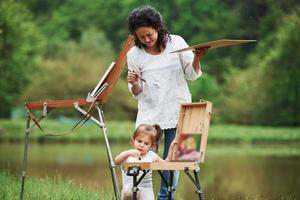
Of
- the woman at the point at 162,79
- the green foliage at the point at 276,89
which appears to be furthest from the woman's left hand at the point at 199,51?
the green foliage at the point at 276,89

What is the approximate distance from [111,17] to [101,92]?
160 feet

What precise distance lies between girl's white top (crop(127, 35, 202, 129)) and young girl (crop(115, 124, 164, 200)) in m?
0.22

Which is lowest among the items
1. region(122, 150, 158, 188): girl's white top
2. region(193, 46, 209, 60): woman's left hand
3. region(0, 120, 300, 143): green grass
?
region(0, 120, 300, 143): green grass

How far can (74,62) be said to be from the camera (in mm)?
40656

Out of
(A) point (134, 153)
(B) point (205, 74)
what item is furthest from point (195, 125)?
(B) point (205, 74)

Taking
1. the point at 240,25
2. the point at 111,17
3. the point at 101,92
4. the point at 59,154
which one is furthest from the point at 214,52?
the point at 101,92

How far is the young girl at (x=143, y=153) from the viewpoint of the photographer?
5.79 metres

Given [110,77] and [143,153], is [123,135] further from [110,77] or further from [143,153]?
[143,153]

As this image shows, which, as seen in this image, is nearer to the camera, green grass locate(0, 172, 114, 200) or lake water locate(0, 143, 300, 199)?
green grass locate(0, 172, 114, 200)

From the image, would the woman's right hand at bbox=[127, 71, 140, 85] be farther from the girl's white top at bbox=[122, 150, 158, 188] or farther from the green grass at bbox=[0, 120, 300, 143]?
the green grass at bbox=[0, 120, 300, 143]

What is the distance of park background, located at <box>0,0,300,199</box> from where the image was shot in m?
30.3

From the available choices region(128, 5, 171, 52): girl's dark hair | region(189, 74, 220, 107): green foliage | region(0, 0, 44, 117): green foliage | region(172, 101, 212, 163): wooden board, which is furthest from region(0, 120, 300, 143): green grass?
region(172, 101, 212, 163): wooden board

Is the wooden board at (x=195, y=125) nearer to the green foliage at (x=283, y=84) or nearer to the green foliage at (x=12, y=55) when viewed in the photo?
the green foliage at (x=12, y=55)

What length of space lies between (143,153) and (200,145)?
0.59 meters
